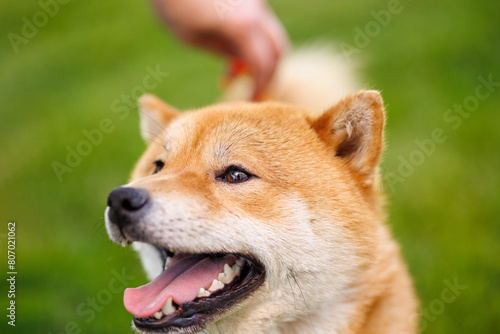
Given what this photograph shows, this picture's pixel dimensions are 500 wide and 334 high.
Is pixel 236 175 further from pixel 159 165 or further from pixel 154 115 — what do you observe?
pixel 154 115

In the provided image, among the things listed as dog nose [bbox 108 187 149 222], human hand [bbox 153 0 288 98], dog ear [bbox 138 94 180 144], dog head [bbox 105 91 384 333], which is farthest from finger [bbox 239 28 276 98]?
dog nose [bbox 108 187 149 222]

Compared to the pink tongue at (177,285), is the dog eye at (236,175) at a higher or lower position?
higher

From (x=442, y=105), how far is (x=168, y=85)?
4.56 meters

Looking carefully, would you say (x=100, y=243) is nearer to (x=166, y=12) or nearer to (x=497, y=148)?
(x=166, y=12)

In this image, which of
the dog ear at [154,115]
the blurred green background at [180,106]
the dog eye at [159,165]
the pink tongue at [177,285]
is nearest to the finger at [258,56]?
the dog ear at [154,115]

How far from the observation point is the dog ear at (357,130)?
2.60 metres

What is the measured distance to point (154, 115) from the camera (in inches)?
140

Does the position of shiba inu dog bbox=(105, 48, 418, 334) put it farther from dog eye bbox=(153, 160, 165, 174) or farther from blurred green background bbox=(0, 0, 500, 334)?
blurred green background bbox=(0, 0, 500, 334)

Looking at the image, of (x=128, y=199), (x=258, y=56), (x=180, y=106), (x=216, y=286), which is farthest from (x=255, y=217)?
(x=180, y=106)

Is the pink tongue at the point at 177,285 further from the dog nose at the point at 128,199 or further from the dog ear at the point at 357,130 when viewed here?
the dog ear at the point at 357,130

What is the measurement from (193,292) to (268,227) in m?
0.52

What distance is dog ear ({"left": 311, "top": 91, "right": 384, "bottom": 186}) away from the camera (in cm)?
260

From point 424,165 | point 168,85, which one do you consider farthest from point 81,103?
point 424,165

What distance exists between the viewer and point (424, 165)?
5.53 metres
